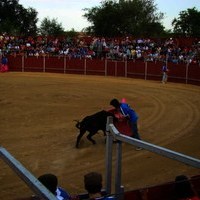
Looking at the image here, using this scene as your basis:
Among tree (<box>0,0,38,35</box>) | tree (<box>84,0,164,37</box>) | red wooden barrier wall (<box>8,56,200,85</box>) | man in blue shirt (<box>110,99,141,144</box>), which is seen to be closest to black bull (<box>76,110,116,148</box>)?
man in blue shirt (<box>110,99,141,144</box>)

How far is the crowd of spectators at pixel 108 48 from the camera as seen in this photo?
2967 cm

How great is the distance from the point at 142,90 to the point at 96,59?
10.9 metres

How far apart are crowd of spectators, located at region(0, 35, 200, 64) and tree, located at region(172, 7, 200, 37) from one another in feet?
73.6

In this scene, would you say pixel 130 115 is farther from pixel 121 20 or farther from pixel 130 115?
pixel 121 20

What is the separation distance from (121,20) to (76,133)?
1843 inches

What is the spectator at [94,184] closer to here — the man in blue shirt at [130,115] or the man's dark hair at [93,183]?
the man's dark hair at [93,183]

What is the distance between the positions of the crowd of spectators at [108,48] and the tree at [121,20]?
17.3 metres

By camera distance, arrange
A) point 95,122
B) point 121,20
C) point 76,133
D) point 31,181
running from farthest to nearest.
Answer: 1. point 121,20
2. point 76,133
3. point 95,122
4. point 31,181

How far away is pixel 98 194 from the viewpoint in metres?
3.69

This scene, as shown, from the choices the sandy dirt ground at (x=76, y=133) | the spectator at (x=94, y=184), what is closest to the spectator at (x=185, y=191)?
the spectator at (x=94, y=184)

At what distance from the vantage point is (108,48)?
3369cm

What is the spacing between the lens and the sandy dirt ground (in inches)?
314

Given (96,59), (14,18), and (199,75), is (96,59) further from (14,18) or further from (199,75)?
(14,18)

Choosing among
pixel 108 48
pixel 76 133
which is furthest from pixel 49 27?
pixel 76 133
